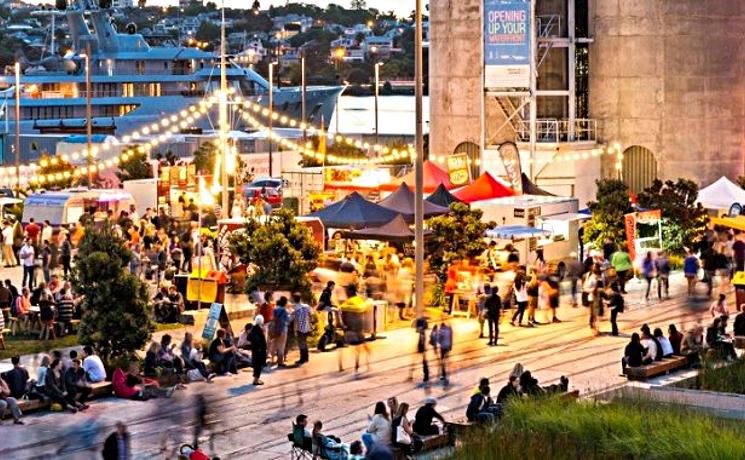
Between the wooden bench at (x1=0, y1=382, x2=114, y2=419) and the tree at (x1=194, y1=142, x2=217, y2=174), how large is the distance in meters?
32.2

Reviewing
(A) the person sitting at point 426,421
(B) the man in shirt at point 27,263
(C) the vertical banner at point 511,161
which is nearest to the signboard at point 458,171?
(C) the vertical banner at point 511,161

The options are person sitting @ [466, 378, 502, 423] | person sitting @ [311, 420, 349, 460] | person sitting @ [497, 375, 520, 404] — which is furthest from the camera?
person sitting @ [497, 375, 520, 404]

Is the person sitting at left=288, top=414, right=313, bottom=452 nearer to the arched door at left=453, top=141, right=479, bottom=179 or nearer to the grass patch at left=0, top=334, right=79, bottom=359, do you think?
the grass patch at left=0, top=334, right=79, bottom=359

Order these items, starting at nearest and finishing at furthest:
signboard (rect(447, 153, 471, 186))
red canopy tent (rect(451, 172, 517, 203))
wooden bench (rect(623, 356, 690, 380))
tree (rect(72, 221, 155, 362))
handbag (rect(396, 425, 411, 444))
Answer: handbag (rect(396, 425, 411, 444))
wooden bench (rect(623, 356, 690, 380))
tree (rect(72, 221, 155, 362))
red canopy tent (rect(451, 172, 517, 203))
signboard (rect(447, 153, 471, 186))

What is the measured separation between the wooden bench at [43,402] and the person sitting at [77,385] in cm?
32

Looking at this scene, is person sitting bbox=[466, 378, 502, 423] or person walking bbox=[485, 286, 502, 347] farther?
person walking bbox=[485, 286, 502, 347]

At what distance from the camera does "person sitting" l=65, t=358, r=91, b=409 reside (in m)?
24.0

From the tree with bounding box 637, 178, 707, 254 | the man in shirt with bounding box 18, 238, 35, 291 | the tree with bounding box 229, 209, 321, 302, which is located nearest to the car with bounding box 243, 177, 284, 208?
the tree with bounding box 637, 178, 707, 254

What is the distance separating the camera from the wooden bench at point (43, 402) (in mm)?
23594

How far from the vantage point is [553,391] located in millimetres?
23016

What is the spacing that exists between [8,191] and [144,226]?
12.2 meters

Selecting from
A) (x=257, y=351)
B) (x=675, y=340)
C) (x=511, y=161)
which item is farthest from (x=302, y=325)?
(x=511, y=161)

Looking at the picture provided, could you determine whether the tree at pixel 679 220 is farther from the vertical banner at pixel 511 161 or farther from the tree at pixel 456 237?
the tree at pixel 456 237

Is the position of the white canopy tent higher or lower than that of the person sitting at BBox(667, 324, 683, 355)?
higher
